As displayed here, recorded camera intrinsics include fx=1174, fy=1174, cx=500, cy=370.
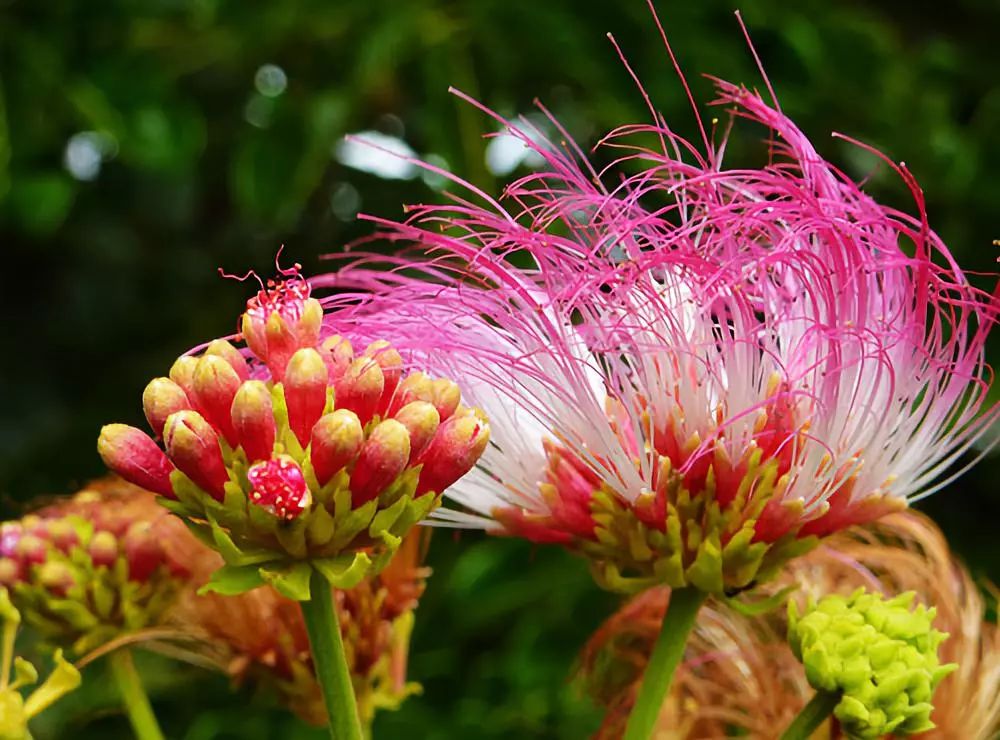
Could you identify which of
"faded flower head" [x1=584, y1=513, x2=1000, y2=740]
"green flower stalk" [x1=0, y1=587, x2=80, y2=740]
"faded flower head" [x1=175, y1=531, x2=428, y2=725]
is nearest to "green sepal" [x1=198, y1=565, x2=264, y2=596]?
"green flower stalk" [x1=0, y1=587, x2=80, y2=740]

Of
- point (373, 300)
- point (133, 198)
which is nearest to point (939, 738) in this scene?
point (373, 300)

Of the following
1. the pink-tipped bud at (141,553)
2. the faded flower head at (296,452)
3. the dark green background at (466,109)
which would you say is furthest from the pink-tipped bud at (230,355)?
the dark green background at (466,109)

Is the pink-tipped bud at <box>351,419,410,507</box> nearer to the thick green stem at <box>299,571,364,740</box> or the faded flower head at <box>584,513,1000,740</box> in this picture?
the thick green stem at <box>299,571,364,740</box>

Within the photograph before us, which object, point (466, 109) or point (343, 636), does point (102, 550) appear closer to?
point (343, 636)

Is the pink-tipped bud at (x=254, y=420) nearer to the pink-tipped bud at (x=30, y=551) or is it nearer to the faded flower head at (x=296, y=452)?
the faded flower head at (x=296, y=452)

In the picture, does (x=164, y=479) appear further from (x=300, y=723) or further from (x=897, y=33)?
(x=897, y=33)

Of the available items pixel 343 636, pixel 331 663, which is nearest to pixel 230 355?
pixel 331 663

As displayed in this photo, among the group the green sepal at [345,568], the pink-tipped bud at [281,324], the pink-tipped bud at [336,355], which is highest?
the pink-tipped bud at [281,324]
